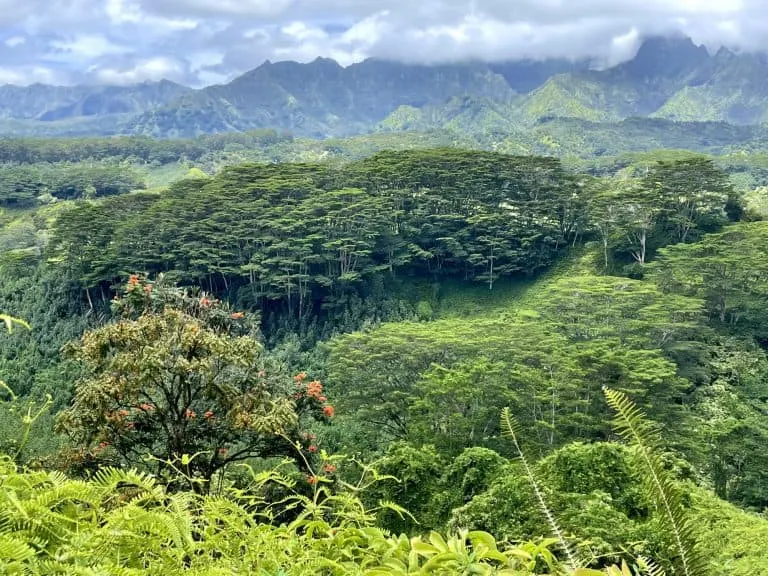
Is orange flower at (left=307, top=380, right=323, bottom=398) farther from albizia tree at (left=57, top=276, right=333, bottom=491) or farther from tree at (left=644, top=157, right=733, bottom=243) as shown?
tree at (left=644, top=157, right=733, bottom=243)

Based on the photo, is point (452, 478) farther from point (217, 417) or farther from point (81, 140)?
point (81, 140)

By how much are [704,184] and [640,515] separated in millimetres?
20339

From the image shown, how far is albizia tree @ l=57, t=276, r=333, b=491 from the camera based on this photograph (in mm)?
5680

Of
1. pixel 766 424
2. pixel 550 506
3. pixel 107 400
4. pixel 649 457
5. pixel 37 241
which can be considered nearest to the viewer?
pixel 649 457

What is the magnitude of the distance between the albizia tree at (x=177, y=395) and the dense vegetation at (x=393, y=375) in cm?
3

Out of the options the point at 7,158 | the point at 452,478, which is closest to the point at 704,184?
Answer: the point at 452,478

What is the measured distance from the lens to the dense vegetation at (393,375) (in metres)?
1.15

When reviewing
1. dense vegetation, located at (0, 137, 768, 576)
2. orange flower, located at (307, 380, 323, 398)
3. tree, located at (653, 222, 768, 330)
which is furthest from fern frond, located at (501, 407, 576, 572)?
tree, located at (653, 222, 768, 330)

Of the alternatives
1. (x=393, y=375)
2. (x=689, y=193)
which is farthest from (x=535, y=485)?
(x=689, y=193)

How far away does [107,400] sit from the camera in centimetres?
564

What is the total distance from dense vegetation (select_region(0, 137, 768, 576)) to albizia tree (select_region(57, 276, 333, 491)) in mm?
32

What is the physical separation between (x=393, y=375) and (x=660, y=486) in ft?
43.8

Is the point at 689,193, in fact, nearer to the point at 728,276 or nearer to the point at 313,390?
the point at 728,276

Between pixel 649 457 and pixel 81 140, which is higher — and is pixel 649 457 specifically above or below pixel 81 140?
below
